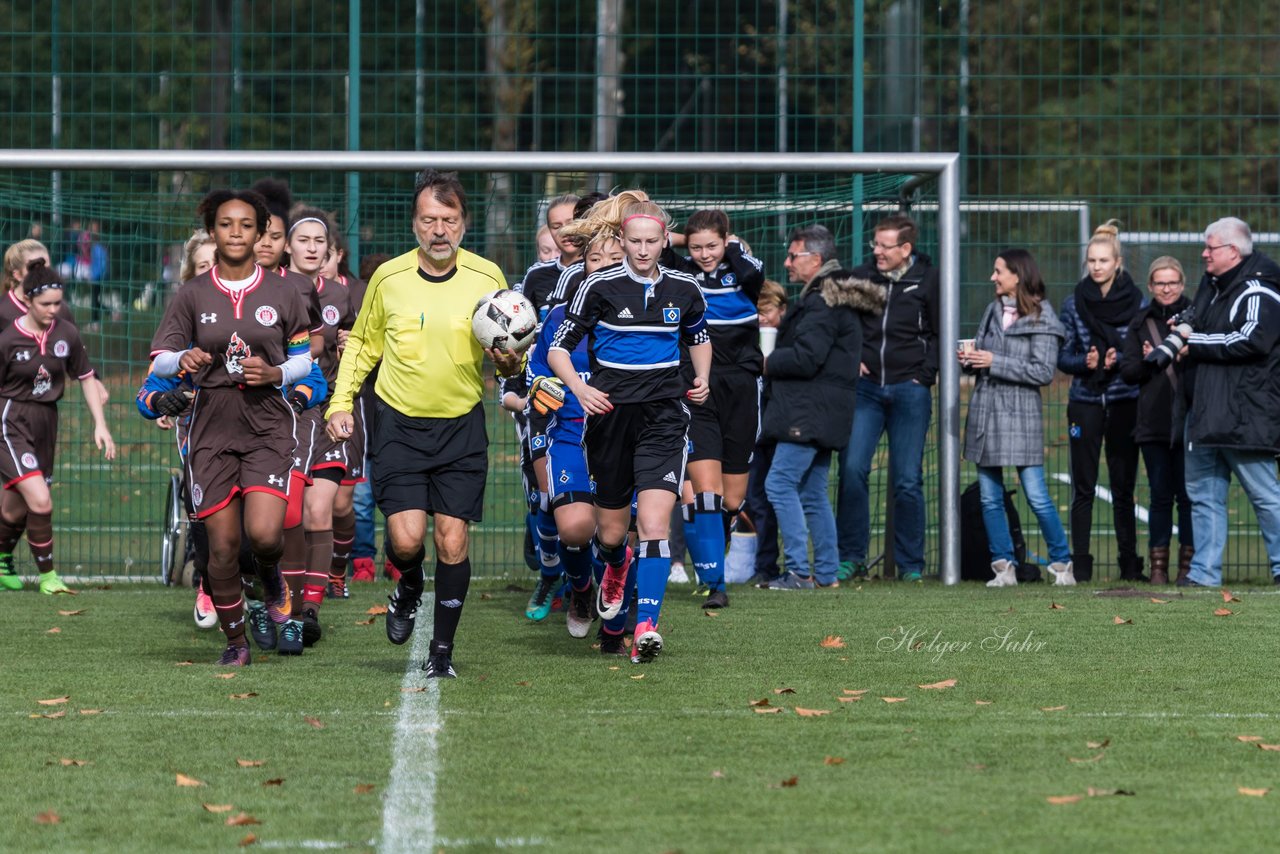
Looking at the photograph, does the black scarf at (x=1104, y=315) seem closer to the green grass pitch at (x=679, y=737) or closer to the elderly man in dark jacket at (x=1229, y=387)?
the elderly man in dark jacket at (x=1229, y=387)

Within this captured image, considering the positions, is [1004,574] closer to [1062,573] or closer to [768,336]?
[1062,573]

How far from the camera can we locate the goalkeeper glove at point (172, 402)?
7.72 m

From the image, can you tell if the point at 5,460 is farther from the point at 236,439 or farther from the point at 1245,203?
the point at 1245,203

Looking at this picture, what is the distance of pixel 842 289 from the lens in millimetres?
11086

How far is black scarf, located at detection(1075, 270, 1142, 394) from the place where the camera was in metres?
11.4

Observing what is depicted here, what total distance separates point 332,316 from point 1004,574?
4535 millimetres

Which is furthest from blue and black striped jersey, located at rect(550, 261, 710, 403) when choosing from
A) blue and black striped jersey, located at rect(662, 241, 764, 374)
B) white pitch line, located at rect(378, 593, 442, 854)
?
blue and black striped jersey, located at rect(662, 241, 764, 374)

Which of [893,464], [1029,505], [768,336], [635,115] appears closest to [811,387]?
[893,464]

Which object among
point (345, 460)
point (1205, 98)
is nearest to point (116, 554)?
point (345, 460)

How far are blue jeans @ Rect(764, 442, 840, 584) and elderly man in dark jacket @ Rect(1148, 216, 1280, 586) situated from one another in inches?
82.4

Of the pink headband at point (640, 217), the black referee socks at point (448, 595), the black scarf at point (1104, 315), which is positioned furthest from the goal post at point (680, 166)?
the black referee socks at point (448, 595)

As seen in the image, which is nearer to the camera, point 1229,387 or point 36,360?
point 1229,387

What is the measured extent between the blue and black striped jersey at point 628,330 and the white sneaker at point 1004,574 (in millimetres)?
4123

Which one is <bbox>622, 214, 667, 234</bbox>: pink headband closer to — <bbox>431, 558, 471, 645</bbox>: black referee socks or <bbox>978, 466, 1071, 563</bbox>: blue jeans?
<bbox>431, 558, 471, 645</bbox>: black referee socks
